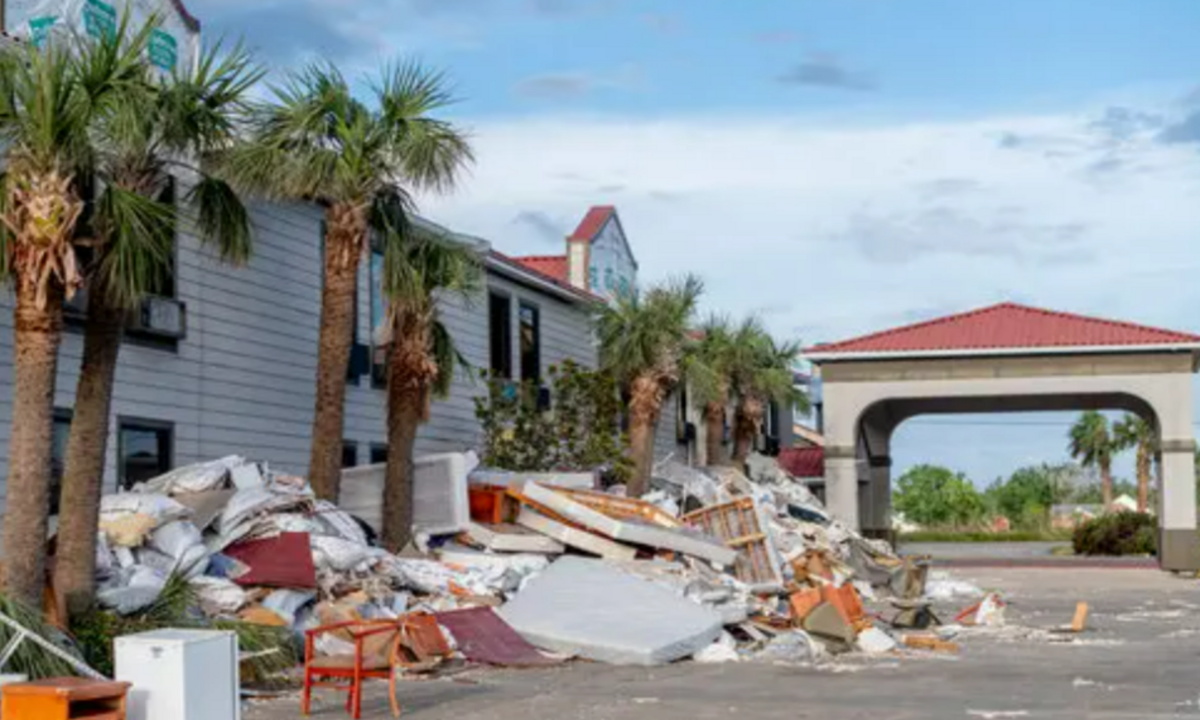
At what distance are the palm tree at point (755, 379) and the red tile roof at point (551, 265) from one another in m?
4.52

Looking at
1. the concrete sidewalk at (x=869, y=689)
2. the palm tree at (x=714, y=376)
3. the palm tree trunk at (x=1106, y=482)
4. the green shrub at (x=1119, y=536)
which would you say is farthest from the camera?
the palm tree trunk at (x=1106, y=482)

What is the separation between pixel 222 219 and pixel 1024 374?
29.5 meters

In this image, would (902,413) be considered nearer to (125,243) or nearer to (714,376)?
(714,376)

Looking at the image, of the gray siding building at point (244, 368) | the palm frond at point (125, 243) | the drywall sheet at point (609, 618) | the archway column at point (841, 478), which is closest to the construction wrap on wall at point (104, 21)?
the gray siding building at point (244, 368)

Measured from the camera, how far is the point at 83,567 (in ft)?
53.3

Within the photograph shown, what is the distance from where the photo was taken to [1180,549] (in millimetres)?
42562

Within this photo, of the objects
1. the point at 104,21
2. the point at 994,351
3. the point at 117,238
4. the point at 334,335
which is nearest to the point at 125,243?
the point at 117,238

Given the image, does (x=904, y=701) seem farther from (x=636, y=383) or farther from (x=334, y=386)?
(x=636, y=383)

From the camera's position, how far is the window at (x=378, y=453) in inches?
1148

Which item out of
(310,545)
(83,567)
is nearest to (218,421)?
(310,545)

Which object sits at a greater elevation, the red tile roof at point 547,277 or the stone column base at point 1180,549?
the red tile roof at point 547,277

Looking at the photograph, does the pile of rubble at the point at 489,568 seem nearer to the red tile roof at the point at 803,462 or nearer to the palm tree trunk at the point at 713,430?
the palm tree trunk at the point at 713,430

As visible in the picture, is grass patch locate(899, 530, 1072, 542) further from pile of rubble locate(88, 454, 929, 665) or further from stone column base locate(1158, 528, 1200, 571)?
pile of rubble locate(88, 454, 929, 665)

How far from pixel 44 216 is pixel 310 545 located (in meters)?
6.24
